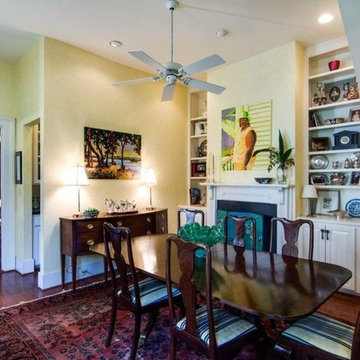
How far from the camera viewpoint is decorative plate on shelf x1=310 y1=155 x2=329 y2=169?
3.79m

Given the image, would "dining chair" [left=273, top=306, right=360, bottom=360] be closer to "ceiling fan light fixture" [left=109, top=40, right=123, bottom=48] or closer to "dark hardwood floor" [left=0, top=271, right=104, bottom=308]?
"dark hardwood floor" [left=0, top=271, right=104, bottom=308]

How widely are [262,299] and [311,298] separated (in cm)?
27

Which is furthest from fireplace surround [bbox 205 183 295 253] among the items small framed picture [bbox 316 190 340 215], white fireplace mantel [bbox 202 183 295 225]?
small framed picture [bbox 316 190 340 215]

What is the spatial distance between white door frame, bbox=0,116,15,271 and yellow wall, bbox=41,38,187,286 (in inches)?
41.9

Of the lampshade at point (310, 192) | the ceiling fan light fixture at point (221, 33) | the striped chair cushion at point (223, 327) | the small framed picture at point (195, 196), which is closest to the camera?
the striped chair cushion at point (223, 327)

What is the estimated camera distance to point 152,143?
4762 mm

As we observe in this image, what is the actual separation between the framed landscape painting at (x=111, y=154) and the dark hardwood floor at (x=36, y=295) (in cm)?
148

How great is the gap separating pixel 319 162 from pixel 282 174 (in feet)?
1.88

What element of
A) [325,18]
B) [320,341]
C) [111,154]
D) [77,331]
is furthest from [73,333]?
[325,18]

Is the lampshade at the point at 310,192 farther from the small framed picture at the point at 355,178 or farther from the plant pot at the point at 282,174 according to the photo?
the small framed picture at the point at 355,178

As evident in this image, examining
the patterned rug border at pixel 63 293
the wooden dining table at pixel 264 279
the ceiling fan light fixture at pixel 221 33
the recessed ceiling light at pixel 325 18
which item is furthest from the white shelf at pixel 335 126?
the patterned rug border at pixel 63 293

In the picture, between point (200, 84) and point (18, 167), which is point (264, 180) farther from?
point (18, 167)

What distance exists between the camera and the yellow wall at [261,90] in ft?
12.1

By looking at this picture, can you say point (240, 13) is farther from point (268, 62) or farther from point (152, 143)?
point (152, 143)
